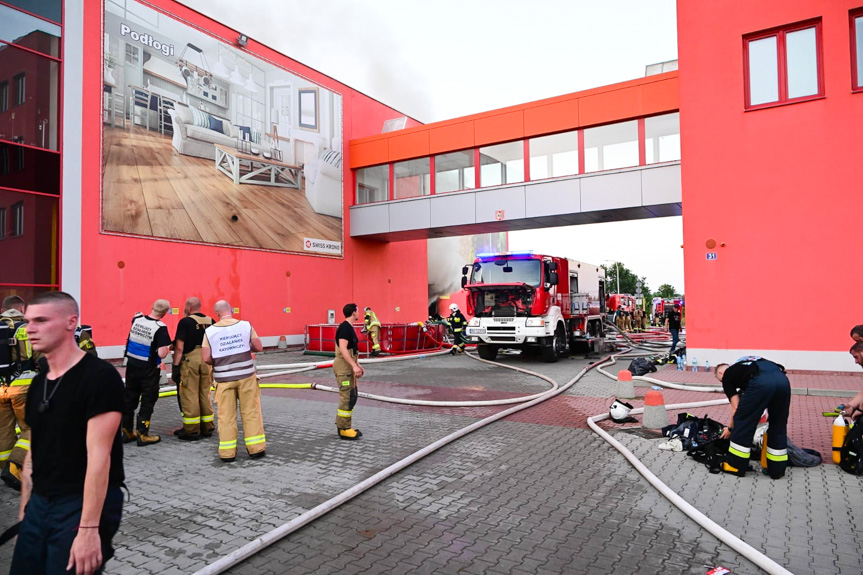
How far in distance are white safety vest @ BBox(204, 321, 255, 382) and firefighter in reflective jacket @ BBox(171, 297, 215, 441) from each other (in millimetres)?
1024

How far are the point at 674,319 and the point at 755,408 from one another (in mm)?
11436

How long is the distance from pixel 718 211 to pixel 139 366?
11.8 m

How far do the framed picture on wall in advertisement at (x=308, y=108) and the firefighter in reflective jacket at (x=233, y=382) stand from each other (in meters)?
17.7

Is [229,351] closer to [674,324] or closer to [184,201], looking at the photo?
[184,201]

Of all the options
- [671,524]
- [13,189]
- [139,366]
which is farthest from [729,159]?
[13,189]

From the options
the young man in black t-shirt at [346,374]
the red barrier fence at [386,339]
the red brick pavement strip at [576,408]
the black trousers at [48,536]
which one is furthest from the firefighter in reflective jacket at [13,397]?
the red barrier fence at [386,339]

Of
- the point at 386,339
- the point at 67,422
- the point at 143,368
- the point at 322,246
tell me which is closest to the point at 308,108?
the point at 322,246

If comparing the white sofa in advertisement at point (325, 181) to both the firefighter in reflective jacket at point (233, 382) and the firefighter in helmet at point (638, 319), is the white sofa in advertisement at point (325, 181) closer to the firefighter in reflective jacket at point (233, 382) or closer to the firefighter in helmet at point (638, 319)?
the firefighter in reflective jacket at point (233, 382)

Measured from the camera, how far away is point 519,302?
1534 cm

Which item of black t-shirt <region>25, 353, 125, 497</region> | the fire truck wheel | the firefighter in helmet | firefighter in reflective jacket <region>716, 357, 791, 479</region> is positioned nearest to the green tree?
the firefighter in helmet

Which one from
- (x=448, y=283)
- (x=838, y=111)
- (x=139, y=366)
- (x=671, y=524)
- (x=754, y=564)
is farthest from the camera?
(x=448, y=283)

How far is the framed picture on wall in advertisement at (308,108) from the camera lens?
22.0 meters

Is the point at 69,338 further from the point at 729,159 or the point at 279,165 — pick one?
the point at 279,165

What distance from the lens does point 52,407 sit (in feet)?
7.05
